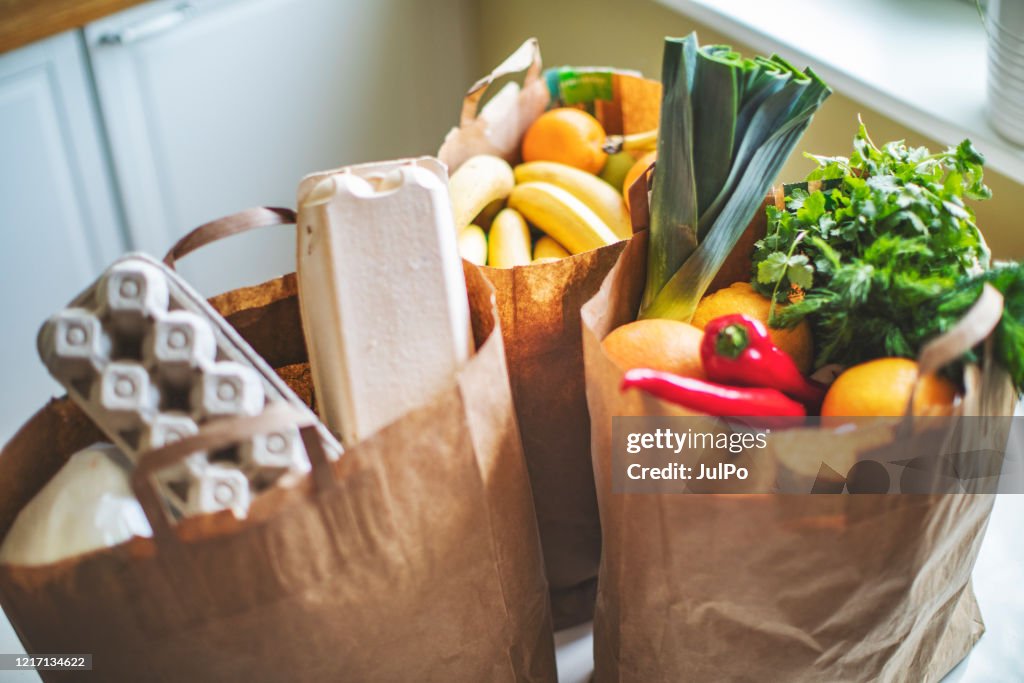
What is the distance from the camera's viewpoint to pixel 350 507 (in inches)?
23.0

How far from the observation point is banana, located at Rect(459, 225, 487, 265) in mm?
872

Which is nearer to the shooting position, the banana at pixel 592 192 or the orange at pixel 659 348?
the orange at pixel 659 348

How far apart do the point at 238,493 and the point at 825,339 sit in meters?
0.46

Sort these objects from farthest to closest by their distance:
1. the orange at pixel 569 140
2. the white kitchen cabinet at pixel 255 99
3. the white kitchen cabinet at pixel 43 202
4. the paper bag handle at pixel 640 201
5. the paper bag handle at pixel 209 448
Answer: the white kitchen cabinet at pixel 255 99, the white kitchen cabinet at pixel 43 202, the orange at pixel 569 140, the paper bag handle at pixel 640 201, the paper bag handle at pixel 209 448

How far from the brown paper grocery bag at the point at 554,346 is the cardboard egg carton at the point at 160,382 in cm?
22

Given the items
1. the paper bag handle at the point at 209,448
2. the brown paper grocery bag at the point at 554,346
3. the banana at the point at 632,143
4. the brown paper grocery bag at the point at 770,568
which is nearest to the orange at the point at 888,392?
the brown paper grocery bag at the point at 770,568

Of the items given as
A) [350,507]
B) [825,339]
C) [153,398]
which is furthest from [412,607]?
[825,339]

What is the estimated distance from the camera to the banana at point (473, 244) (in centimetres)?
87

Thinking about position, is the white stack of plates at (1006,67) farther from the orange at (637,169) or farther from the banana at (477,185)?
the banana at (477,185)

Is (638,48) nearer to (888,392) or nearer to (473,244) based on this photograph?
(473,244)

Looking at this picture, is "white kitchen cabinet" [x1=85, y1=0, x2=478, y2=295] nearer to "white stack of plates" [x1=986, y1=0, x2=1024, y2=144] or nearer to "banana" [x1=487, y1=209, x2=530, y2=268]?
"banana" [x1=487, y1=209, x2=530, y2=268]

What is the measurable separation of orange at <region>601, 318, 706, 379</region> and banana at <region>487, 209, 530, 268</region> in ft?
A: 0.68

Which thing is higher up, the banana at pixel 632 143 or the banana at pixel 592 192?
the banana at pixel 632 143

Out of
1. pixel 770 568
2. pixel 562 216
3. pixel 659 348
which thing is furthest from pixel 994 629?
pixel 562 216
